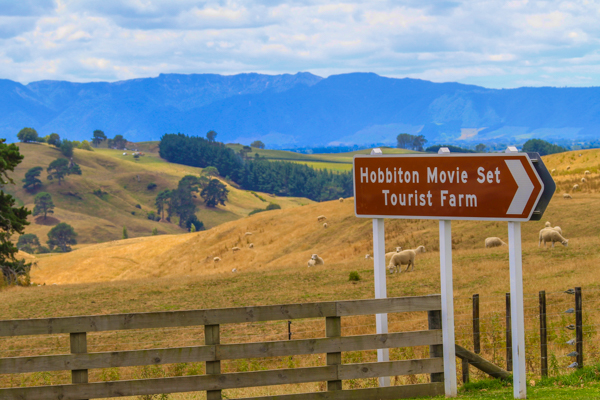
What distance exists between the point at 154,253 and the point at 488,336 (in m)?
62.5

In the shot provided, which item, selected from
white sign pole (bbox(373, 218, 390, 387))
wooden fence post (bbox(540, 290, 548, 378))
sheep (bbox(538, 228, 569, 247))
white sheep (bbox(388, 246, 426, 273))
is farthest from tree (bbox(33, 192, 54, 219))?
white sign pole (bbox(373, 218, 390, 387))

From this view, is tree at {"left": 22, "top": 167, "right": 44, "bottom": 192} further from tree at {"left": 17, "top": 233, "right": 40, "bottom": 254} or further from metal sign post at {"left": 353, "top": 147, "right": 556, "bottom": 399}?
metal sign post at {"left": 353, "top": 147, "right": 556, "bottom": 399}

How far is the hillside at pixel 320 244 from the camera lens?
95.2ft

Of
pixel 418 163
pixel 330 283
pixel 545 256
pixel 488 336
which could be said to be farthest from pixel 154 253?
pixel 418 163

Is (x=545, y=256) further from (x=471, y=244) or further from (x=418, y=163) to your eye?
(x=418, y=163)

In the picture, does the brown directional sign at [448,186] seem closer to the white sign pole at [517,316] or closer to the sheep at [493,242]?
the white sign pole at [517,316]

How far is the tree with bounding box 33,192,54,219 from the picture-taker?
585 ft

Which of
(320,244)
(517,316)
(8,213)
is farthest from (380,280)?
(320,244)

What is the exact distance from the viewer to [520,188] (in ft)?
24.3

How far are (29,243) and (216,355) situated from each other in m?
168

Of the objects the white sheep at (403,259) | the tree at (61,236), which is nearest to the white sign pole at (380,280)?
the white sheep at (403,259)

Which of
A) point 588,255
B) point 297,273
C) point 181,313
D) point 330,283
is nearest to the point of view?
point 181,313

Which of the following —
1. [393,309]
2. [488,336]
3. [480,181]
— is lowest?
[488,336]

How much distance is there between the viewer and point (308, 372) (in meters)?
7.14
